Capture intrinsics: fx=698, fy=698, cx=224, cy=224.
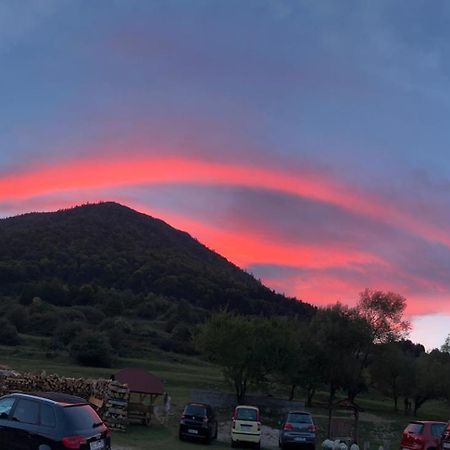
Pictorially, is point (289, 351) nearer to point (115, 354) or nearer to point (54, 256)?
point (115, 354)

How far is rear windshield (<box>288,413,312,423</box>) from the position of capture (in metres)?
31.1

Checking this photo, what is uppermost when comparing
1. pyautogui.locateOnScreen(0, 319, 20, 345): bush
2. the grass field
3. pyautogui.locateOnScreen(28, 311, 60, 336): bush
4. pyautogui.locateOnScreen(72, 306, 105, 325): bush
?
pyautogui.locateOnScreen(72, 306, 105, 325): bush

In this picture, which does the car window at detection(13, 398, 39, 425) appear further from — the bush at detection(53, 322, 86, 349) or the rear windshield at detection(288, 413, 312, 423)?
the bush at detection(53, 322, 86, 349)

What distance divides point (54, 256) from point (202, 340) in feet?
281

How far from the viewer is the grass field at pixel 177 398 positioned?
30250mm

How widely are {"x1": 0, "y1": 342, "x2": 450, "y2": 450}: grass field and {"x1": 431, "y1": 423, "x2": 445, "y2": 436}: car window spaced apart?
8066 millimetres

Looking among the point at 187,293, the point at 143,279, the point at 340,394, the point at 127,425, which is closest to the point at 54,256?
the point at 143,279

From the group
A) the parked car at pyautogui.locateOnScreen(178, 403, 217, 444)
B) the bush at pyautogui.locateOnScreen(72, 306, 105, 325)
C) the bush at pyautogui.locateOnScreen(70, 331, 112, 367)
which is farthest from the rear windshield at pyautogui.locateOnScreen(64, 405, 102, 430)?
the bush at pyautogui.locateOnScreen(72, 306, 105, 325)

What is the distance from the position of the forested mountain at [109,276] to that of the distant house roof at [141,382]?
52.5 m

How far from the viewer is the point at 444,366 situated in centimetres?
7231

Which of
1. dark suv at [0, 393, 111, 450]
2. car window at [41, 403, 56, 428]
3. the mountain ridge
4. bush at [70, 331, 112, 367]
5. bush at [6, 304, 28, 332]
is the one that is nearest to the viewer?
dark suv at [0, 393, 111, 450]

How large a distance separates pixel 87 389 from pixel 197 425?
530 cm

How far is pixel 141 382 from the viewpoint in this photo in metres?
35.8

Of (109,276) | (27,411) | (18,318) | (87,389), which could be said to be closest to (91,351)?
(18,318)
